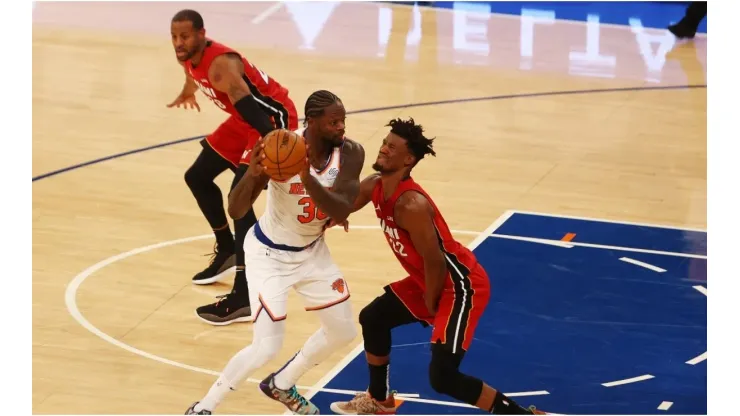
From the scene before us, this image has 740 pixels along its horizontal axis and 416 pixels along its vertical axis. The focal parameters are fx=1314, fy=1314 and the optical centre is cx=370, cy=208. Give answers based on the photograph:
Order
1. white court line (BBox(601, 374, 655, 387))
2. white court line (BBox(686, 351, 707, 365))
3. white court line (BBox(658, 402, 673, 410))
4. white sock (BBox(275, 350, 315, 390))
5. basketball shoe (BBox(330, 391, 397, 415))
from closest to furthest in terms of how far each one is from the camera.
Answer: white sock (BBox(275, 350, 315, 390)) → basketball shoe (BBox(330, 391, 397, 415)) → white court line (BBox(658, 402, 673, 410)) → white court line (BBox(601, 374, 655, 387)) → white court line (BBox(686, 351, 707, 365))

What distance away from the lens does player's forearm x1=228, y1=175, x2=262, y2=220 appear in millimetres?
6363

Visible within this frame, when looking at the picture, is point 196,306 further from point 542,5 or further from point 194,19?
point 542,5

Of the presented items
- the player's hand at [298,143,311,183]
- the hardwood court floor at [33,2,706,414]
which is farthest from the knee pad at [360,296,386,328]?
the player's hand at [298,143,311,183]

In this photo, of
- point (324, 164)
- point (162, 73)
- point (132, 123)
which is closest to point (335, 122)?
point (324, 164)

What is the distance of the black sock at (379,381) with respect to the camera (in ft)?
22.8

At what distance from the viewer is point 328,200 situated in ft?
20.8

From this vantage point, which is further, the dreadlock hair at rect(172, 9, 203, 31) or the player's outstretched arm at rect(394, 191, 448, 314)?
the dreadlock hair at rect(172, 9, 203, 31)

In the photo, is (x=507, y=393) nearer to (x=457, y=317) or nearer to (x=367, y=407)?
(x=367, y=407)

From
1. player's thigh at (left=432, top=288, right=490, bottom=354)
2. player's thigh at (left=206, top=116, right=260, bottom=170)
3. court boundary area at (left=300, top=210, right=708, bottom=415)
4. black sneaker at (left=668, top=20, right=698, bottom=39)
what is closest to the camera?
player's thigh at (left=432, top=288, right=490, bottom=354)

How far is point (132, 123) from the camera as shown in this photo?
12703 millimetres

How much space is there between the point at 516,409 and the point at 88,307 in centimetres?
325

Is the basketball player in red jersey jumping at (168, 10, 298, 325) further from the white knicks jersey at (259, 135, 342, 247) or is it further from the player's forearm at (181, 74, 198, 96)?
the white knicks jersey at (259, 135, 342, 247)

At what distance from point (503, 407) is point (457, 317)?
1.64 feet

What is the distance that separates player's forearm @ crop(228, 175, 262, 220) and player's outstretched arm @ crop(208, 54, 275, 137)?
1393 millimetres
